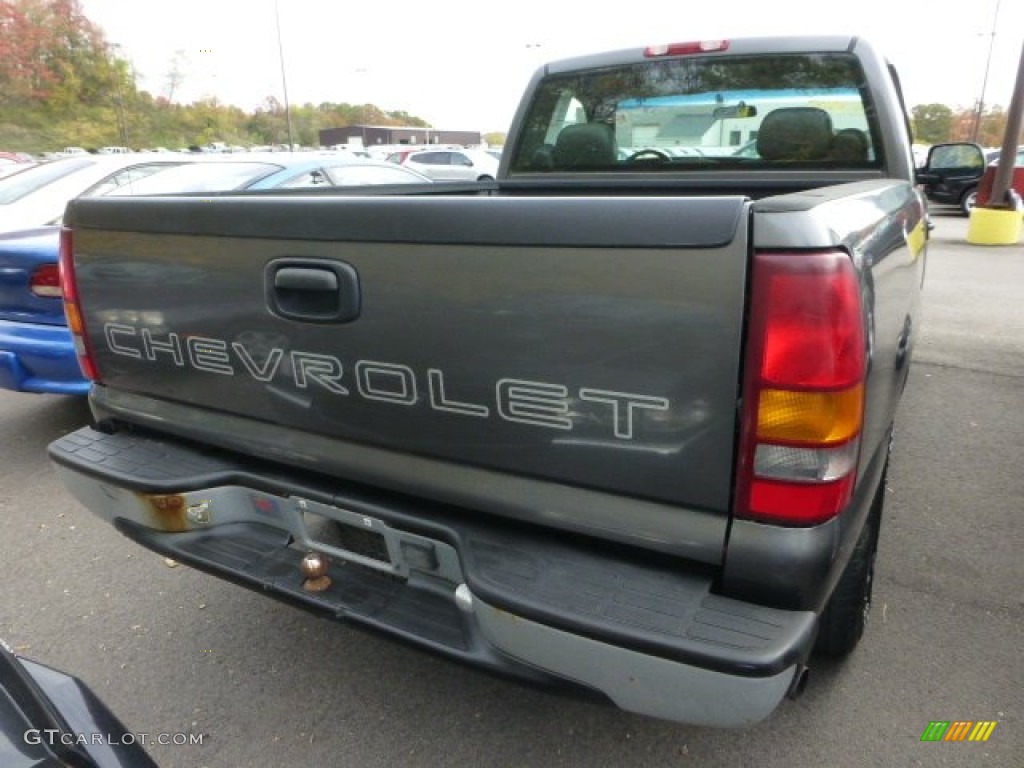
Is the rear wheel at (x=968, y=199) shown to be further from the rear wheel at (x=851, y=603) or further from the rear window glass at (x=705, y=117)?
the rear wheel at (x=851, y=603)

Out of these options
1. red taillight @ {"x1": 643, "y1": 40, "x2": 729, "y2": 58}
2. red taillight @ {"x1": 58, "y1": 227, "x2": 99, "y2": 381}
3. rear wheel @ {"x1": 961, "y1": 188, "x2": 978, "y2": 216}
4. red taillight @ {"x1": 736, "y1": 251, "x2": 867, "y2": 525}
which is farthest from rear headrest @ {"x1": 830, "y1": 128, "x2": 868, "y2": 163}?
rear wheel @ {"x1": 961, "y1": 188, "x2": 978, "y2": 216}

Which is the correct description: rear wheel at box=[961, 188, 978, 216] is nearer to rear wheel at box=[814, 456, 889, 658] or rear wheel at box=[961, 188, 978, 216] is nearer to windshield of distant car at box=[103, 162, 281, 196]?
windshield of distant car at box=[103, 162, 281, 196]

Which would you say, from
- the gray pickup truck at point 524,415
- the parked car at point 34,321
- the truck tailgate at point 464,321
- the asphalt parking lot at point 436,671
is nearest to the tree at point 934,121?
the asphalt parking lot at point 436,671

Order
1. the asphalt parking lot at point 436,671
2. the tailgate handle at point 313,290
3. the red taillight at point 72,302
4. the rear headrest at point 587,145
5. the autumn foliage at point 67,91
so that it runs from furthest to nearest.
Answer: the autumn foliage at point 67,91 → the rear headrest at point 587,145 → the red taillight at point 72,302 → the asphalt parking lot at point 436,671 → the tailgate handle at point 313,290

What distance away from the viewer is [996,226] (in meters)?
12.4

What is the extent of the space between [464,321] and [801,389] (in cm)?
71

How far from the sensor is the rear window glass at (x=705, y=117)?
3182 mm

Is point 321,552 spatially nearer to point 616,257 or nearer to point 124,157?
point 616,257

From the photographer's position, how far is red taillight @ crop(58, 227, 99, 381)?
2238 mm

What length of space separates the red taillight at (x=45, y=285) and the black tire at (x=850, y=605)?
12.8 ft

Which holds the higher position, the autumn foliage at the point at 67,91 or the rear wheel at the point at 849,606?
the autumn foliage at the point at 67,91

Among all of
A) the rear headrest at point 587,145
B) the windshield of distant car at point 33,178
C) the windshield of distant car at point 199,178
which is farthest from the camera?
the windshield of distant car at point 33,178

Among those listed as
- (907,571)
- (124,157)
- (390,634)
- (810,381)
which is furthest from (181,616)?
(124,157)

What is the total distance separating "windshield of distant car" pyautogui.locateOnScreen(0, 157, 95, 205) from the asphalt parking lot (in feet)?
9.68
